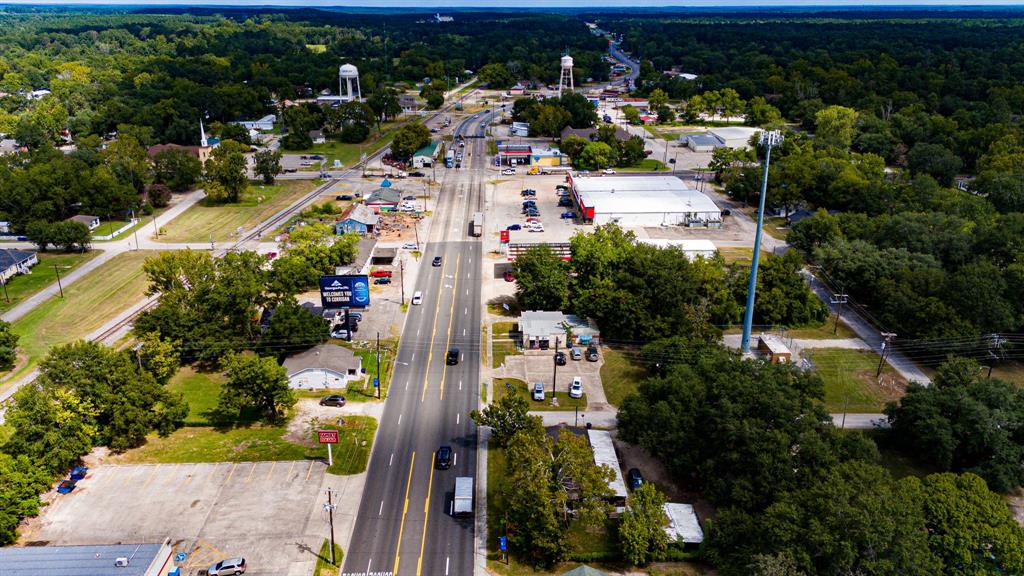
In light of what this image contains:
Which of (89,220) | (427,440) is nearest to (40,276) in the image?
(89,220)

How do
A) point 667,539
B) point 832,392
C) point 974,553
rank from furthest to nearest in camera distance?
point 832,392
point 667,539
point 974,553

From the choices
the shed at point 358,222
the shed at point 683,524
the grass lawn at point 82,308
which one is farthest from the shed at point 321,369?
the shed at point 358,222

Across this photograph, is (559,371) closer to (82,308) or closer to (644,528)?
(644,528)

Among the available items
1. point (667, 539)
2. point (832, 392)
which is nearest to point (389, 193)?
point (832, 392)

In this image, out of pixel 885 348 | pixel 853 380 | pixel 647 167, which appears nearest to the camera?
pixel 885 348

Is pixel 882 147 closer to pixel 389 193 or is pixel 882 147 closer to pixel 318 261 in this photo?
pixel 389 193

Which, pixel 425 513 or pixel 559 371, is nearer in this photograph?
pixel 425 513

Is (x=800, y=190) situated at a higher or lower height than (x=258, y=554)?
higher

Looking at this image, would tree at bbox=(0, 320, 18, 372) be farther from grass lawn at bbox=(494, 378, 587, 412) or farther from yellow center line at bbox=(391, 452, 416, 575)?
grass lawn at bbox=(494, 378, 587, 412)

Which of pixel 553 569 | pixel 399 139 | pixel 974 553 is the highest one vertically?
pixel 399 139
